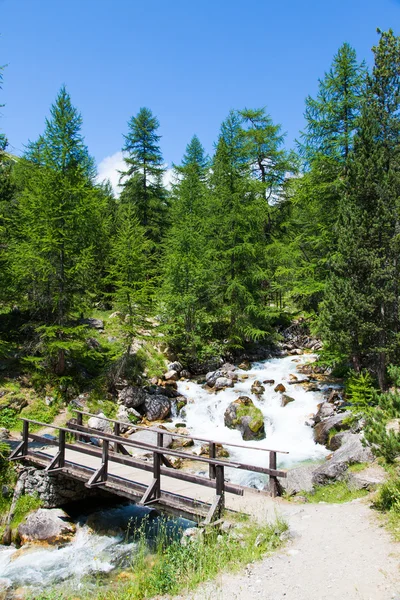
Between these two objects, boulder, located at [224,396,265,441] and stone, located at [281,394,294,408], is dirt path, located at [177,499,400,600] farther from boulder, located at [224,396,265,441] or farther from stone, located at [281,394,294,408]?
stone, located at [281,394,294,408]

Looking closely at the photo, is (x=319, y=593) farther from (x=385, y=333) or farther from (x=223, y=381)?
(x=223, y=381)

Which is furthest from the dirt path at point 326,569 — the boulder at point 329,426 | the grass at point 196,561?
the boulder at point 329,426

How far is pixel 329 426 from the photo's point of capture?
1603cm

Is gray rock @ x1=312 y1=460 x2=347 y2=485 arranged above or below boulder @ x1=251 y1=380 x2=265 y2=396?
below

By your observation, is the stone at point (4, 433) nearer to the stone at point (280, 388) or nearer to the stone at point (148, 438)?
the stone at point (148, 438)

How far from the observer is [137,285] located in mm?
21141

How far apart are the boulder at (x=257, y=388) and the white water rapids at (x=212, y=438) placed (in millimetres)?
225

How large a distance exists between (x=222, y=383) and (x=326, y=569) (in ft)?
51.8

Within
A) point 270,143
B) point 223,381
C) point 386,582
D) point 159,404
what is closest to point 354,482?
point 386,582

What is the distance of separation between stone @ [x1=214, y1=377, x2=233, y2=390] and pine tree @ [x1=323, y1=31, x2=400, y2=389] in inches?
250

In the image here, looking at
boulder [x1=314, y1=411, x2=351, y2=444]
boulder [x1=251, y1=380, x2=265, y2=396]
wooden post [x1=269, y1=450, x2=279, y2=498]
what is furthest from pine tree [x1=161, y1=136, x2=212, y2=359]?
wooden post [x1=269, y1=450, x2=279, y2=498]

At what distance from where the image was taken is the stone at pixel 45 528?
10.2 m

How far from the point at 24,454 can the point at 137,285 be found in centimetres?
1037

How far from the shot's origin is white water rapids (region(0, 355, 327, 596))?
8914 millimetres
